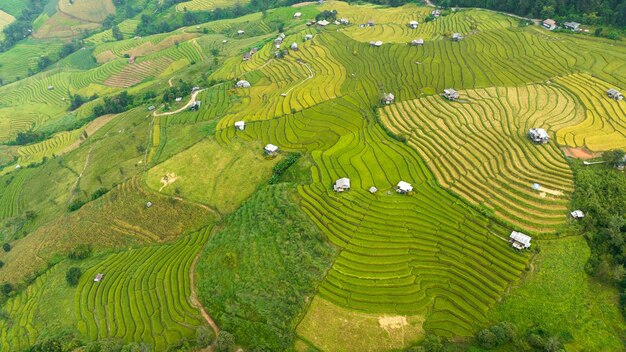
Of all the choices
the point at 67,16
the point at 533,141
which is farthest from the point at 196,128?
the point at 67,16

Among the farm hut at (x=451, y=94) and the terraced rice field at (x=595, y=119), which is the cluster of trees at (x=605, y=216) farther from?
the farm hut at (x=451, y=94)

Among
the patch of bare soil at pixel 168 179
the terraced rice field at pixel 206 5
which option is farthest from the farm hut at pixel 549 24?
the terraced rice field at pixel 206 5

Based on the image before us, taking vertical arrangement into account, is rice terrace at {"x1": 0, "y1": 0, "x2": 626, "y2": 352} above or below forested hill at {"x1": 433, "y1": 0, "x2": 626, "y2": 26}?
below

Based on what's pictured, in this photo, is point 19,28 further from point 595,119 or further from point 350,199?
point 595,119

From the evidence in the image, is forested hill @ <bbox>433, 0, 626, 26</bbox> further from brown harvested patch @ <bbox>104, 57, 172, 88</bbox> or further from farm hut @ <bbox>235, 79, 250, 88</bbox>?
brown harvested patch @ <bbox>104, 57, 172, 88</bbox>

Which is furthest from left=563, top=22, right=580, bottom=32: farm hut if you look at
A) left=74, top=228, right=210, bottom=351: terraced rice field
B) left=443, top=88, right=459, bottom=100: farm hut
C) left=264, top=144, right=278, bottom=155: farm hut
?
left=74, top=228, right=210, bottom=351: terraced rice field

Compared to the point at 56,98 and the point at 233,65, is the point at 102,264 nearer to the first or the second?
the point at 233,65

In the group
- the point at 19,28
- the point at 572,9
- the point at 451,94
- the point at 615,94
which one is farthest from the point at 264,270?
the point at 19,28
